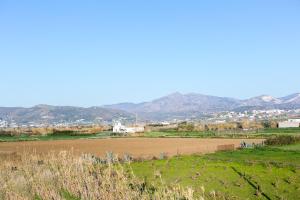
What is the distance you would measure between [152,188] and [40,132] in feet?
308

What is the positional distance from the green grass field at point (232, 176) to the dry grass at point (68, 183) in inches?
100

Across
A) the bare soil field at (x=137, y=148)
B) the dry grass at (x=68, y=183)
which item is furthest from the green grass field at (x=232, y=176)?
the bare soil field at (x=137, y=148)

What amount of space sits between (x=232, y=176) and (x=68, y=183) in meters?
10.5

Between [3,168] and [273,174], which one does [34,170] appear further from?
[273,174]

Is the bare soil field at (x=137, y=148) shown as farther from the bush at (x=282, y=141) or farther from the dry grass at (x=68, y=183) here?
the dry grass at (x=68, y=183)

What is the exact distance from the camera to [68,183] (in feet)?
97.6

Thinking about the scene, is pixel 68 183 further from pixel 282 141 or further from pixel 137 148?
pixel 137 148

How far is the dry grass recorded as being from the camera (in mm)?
25719

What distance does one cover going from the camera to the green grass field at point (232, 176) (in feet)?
89.5

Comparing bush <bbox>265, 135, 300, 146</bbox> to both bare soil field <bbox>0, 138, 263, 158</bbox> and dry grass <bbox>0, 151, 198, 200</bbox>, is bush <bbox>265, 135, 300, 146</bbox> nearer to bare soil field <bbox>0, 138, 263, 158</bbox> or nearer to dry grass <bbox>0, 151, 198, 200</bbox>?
bare soil field <bbox>0, 138, 263, 158</bbox>

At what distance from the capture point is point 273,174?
31.0 meters

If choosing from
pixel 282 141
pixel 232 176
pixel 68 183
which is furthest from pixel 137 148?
pixel 68 183

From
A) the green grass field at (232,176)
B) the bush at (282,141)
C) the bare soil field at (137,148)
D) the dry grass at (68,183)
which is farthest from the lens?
the bare soil field at (137,148)

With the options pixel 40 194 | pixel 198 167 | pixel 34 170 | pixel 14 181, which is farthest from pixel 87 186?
pixel 198 167
